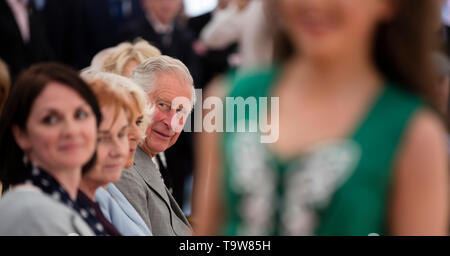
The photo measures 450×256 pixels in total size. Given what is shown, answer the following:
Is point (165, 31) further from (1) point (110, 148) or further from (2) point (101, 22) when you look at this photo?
(1) point (110, 148)

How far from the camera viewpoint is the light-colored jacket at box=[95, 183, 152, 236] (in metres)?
2.27

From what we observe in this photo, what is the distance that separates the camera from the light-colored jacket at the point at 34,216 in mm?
1858

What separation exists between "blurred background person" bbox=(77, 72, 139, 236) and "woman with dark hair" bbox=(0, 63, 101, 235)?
11cm

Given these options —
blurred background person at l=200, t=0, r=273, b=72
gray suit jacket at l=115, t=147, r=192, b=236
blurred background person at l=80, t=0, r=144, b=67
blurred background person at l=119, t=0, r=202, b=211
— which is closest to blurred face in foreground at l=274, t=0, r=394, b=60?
gray suit jacket at l=115, t=147, r=192, b=236

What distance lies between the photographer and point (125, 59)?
10.2ft

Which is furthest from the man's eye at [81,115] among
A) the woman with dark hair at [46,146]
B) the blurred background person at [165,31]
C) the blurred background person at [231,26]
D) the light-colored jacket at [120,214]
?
the blurred background person at [165,31]

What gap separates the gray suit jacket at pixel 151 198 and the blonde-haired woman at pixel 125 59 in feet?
0.97

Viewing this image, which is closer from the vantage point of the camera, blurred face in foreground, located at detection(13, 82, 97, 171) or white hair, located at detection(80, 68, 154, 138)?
blurred face in foreground, located at detection(13, 82, 97, 171)

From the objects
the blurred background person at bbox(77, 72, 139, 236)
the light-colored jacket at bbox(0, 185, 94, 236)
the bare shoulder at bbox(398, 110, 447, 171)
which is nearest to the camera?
the bare shoulder at bbox(398, 110, 447, 171)

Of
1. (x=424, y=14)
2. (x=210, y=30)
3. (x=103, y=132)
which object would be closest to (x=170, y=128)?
(x=103, y=132)

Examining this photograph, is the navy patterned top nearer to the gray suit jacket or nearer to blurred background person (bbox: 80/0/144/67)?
the gray suit jacket

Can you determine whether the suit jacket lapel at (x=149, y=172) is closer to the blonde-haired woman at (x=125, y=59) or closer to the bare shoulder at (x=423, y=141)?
→ the blonde-haired woman at (x=125, y=59)
